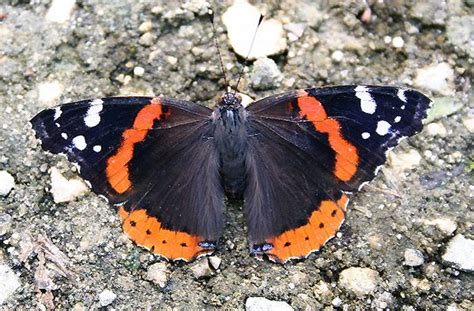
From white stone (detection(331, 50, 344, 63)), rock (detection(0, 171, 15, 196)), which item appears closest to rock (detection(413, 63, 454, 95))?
white stone (detection(331, 50, 344, 63))

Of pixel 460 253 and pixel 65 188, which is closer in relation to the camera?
pixel 460 253

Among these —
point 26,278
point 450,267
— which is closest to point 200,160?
point 26,278

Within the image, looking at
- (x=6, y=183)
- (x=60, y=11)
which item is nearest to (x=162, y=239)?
(x=6, y=183)

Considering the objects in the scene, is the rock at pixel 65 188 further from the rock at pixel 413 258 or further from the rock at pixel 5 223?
the rock at pixel 413 258

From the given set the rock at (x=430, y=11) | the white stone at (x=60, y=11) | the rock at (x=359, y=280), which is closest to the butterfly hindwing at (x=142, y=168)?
the rock at (x=359, y=280)

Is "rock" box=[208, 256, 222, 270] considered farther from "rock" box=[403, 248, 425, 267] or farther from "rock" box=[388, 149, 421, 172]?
"rock" box=[388, 149, 421, 172]

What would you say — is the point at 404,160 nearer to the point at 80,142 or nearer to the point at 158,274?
the point at 158,274

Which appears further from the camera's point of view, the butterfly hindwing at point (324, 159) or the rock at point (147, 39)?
the rock at point (147, 39)
